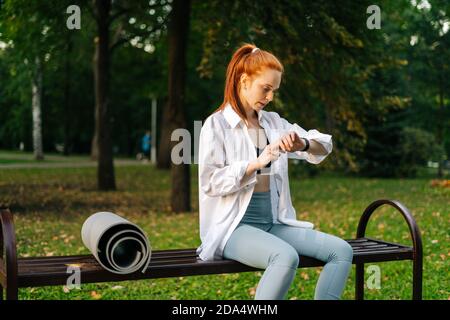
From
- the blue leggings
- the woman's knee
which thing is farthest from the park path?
the woman's knee

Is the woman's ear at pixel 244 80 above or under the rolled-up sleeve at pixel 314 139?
above

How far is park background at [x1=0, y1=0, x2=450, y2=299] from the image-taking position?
6.73m

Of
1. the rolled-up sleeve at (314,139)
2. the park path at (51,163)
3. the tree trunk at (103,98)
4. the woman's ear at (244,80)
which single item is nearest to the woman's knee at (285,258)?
the rolled-up sleeve at (314,139)

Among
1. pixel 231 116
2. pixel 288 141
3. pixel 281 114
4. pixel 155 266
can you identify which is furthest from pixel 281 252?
pixel 281 114

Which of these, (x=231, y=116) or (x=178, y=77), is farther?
(x=178, y=77)

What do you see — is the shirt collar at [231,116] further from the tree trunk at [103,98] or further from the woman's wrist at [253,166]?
the tree trunk at [103,98]

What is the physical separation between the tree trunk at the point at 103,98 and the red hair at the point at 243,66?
38.7 feet

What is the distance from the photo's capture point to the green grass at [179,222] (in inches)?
212

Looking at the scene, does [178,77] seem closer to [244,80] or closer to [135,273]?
[244,80]

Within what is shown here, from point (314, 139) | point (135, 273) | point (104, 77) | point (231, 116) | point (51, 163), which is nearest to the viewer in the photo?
point (135, 273)

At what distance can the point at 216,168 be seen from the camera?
320 centimetres

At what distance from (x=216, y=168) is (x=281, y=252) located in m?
0.54
